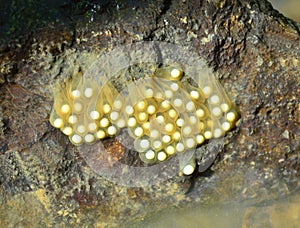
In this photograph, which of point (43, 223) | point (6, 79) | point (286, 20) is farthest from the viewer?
point (43, 223)

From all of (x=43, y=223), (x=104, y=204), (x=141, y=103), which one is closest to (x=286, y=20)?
(x=141, y=103)

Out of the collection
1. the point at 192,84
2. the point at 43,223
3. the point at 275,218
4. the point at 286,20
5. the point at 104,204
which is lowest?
the point at 43,223

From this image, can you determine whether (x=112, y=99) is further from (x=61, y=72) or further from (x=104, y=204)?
(x=104, y=204)

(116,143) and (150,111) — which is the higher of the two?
(150,111)
